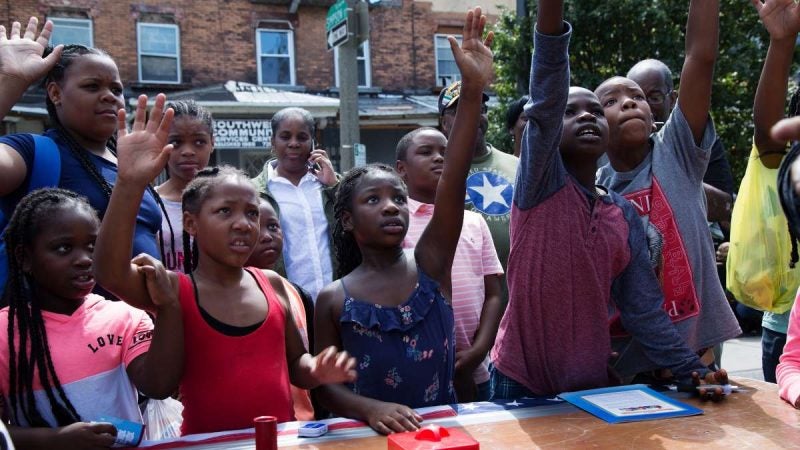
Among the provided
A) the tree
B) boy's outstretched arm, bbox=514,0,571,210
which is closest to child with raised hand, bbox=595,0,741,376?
boy's outstretched arm, bbox=514,0,571,210

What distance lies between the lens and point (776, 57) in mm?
2262

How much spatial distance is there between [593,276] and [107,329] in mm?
1454

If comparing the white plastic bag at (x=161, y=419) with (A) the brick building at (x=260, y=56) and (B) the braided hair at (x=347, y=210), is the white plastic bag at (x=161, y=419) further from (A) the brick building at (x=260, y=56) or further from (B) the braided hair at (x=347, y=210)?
(A) the brick building at (x=260, y=56)

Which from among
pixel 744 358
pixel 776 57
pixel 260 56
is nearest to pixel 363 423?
pixel 776 57

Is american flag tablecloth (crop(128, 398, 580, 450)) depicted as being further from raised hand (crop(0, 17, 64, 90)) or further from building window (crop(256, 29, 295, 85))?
building window (crop(256, 29, 295, 85))

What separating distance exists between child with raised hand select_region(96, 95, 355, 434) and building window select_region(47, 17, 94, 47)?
1295 cm

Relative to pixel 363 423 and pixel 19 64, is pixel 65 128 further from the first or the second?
pixel 363 423

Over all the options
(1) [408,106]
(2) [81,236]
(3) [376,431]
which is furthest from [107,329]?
(1) [408,106]

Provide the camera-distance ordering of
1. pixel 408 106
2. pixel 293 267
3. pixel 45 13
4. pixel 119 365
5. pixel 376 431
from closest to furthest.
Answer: pixel 376 431 → pixel 119 365 → pixel 293 267 → pixel 45 13 → pixel 408 106

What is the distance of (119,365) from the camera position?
80.5 inches

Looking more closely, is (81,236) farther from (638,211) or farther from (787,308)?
(787,308)

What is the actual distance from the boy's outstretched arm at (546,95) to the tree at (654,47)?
737 cm

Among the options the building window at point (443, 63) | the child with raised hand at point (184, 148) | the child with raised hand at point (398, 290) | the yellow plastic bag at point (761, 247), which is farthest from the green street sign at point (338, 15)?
the building window at point (443, 63)

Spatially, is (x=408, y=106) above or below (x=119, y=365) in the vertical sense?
above
